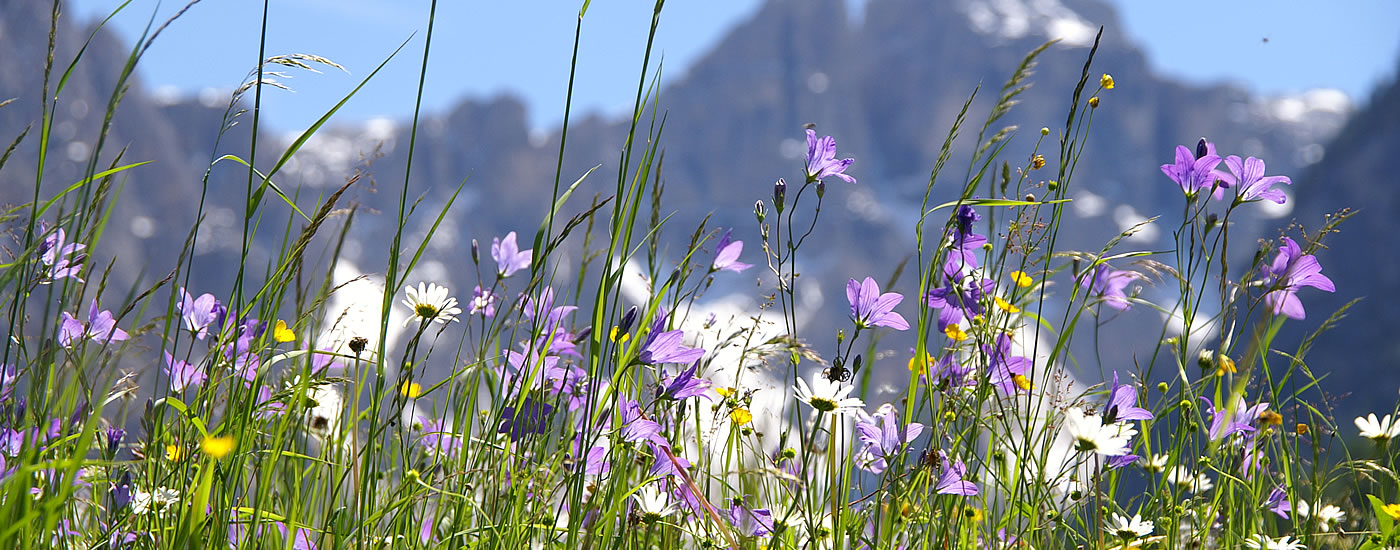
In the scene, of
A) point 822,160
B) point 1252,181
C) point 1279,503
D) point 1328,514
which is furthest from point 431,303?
point 1279,503

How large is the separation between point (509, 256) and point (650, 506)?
63 centimetres

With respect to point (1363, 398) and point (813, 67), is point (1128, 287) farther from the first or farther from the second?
point (813, 67)

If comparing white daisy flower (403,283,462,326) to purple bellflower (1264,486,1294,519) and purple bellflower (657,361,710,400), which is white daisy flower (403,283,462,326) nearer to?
purple bellflower (657,361,710,400)

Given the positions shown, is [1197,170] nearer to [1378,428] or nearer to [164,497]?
[1378,428]

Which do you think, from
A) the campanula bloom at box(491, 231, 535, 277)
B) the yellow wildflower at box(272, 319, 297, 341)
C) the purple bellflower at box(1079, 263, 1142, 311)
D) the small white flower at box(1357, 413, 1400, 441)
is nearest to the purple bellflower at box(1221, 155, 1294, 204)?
the purple bellflower at box(1079, 263, 1142, 311)

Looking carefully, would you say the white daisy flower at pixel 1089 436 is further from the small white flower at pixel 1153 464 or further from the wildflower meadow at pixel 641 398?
the small white flower at pixel 1153 464

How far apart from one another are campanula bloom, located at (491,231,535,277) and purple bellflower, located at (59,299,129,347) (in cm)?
52

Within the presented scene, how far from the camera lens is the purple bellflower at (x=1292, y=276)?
1.21 metres

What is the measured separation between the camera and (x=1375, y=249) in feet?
173

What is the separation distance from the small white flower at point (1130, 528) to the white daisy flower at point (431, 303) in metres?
0.84

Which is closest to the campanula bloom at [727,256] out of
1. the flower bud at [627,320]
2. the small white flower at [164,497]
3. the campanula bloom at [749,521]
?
the flower bud at [627,320]

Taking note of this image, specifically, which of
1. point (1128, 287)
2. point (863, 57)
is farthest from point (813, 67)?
point (1128, 287)

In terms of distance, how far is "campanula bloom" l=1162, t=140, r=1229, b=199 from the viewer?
1223 millimetres

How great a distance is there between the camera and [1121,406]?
1173 mm
